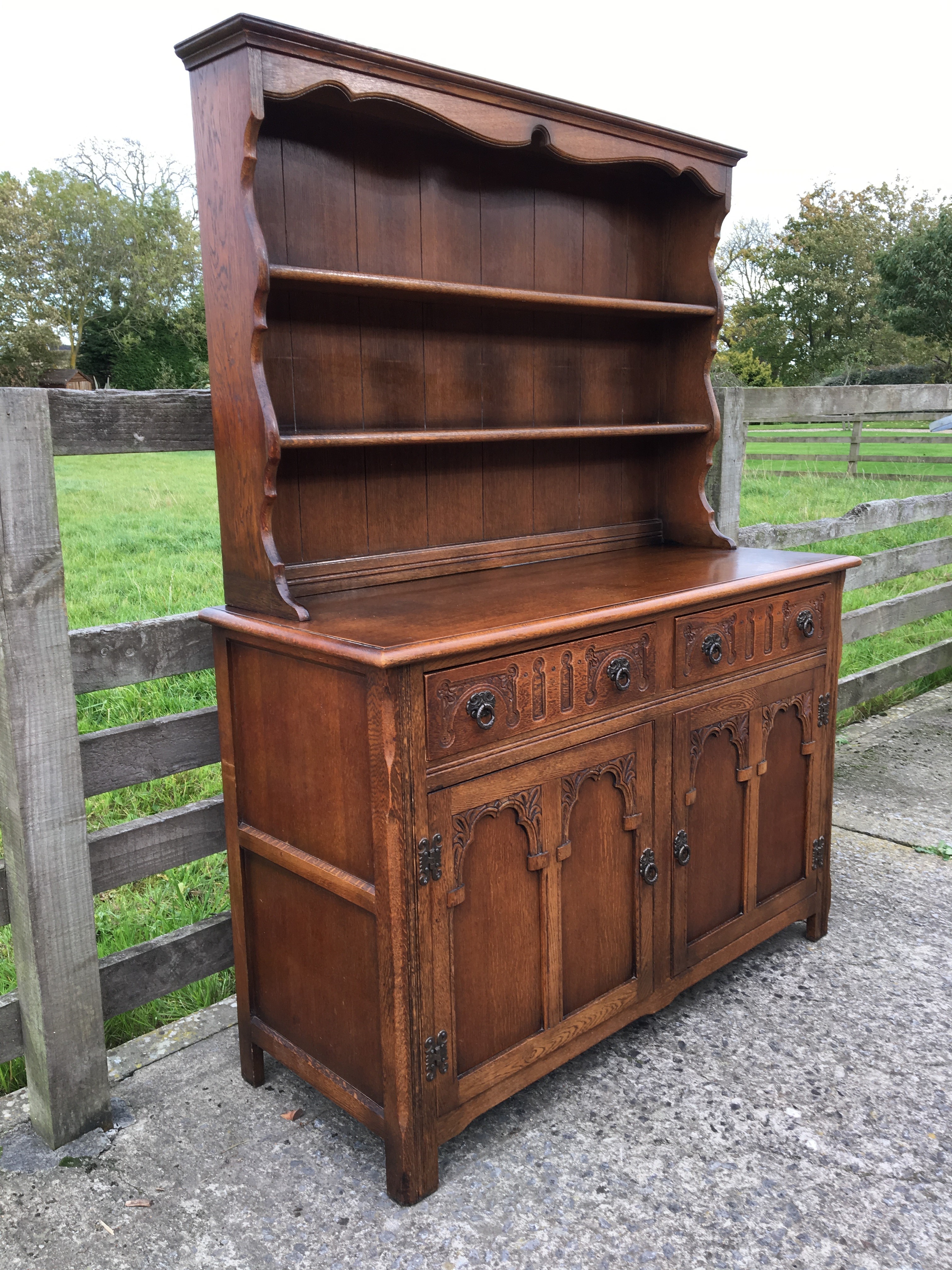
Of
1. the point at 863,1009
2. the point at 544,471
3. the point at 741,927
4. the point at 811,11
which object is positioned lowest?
the point at 863,1009

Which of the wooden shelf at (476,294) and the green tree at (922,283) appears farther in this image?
the green tree at (922,283)

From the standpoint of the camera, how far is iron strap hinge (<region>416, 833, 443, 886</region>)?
5.44ft

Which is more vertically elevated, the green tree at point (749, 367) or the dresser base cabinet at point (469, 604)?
the green tree at point (749, 367)

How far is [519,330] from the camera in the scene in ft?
8.28

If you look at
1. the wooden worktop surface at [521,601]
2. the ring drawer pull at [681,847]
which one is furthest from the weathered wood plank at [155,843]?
the ring drawer pull at [681,847]

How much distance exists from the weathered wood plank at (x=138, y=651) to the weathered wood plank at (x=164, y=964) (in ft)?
2.02

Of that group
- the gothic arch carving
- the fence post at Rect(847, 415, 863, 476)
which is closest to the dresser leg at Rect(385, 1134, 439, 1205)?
the gothic arch carving

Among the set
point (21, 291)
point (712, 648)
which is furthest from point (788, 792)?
point (21, 291)

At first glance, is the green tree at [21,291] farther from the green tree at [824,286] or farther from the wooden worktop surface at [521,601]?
the green tree at [824,286]

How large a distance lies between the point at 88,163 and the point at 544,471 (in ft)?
76.3

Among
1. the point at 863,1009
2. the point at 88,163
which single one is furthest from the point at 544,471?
the point at 88,163

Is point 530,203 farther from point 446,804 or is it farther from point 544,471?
point 446,804

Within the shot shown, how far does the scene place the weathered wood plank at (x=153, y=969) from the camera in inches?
76.5

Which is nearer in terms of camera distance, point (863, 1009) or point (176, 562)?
point (863, 1009)
